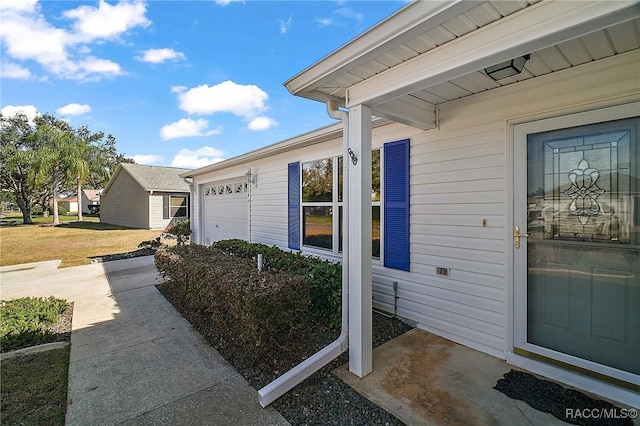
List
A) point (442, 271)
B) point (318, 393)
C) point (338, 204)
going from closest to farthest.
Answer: point (318, 393), point (442, 271), point (338, 204)

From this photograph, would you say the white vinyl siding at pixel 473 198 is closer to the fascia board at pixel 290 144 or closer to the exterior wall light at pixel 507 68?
the exterior wall light at pixel 507 68

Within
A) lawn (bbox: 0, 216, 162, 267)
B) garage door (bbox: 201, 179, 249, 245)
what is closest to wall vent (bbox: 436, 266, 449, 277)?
garage door (bbox: 201, 179, 249, 245)

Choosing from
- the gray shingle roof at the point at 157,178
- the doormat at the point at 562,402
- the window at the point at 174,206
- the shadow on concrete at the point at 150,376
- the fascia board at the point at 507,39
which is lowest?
the shadow on concrete at the point at 150,376

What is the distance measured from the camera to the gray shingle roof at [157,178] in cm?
1728

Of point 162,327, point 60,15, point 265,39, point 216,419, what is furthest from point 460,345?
point 60,15

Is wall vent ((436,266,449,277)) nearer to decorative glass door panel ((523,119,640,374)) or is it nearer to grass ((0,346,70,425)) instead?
decorative glass door panel ((523,119,640,374))

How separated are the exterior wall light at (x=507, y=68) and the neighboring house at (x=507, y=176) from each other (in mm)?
26

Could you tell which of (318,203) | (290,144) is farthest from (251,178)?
(318,203)

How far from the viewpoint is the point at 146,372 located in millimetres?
2803

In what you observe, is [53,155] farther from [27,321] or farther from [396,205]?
[396,205]

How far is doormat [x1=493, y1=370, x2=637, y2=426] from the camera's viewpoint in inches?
79.5

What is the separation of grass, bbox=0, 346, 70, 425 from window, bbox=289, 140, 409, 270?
131 inches

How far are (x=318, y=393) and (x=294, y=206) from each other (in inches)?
150

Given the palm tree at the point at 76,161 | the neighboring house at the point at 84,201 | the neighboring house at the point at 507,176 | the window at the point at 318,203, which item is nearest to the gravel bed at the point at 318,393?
the neighboring house at the point at 507,176
